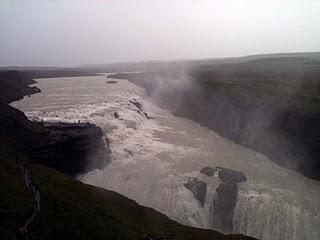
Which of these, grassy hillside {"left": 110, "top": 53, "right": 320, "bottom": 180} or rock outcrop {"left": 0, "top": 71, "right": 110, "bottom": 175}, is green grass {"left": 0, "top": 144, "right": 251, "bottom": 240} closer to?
rock outcrop {"left": 0, "top": 71, "right": 110, "bottom": 175}

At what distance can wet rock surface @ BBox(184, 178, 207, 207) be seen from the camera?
44.7 meters

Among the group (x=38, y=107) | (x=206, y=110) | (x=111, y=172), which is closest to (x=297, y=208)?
(x=111, y=172)

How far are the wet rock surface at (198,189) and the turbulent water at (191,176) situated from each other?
0.58 metres

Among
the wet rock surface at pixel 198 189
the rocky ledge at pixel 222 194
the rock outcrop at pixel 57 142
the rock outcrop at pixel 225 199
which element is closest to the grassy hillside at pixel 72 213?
the rock outcrop at pixel 57 142

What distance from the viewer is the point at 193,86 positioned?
108438mm

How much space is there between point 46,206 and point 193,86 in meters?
78.9

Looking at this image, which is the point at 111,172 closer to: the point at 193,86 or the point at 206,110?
the point at 206,110

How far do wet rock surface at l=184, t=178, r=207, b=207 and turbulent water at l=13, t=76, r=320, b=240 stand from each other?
22.9 inches

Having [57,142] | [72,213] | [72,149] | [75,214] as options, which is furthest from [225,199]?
[57,142]

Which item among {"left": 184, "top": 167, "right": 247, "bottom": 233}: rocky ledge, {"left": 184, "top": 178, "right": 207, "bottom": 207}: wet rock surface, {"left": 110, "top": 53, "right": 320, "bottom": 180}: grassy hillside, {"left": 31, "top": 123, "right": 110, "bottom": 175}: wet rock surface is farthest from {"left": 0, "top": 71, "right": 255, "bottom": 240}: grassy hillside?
{"left": 110, "top": 53, "right": 320, "bottom": 180}: grassy hillside

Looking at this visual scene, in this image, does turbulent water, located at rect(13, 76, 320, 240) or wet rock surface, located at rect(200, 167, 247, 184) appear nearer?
turbulent water, located at rect(13, 76, 320, 240)

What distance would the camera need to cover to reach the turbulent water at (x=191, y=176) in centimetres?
4097

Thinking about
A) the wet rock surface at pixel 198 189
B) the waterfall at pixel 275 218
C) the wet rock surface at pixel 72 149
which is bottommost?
the waterfall at pixel 275 218

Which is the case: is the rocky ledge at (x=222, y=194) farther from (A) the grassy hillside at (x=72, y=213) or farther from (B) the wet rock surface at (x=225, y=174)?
(A) the grassy hillside at (x=72, y=213)
